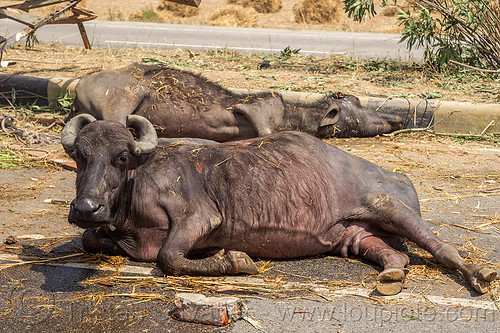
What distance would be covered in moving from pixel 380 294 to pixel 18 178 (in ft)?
15.3

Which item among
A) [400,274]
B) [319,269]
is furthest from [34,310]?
[400,274]

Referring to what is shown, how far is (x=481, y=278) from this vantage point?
472 cm

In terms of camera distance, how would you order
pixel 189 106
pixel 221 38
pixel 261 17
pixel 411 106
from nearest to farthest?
1. pixel 189 106
2. pixel 411 106
3. pixel 221 38
4. pixel 261 17

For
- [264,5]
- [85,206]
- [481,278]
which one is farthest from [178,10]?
[481,278]

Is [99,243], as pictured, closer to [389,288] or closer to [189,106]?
[389,288]

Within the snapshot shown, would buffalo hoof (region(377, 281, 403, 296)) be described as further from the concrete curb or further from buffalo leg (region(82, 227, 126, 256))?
the concrete curb

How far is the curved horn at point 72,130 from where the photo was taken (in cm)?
502

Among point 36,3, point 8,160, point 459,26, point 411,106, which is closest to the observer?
point 8,160

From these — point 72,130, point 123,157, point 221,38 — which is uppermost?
point 72,130

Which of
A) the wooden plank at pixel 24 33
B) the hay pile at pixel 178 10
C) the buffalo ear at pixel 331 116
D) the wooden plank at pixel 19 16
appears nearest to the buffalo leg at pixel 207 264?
the buffalo ear at pixel 331 116

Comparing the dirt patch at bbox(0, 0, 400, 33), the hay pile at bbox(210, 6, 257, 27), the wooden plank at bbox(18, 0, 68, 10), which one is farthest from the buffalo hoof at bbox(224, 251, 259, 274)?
the hay pile at bbox(210, 6, 257, 27)

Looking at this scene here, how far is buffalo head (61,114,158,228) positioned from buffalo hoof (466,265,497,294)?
99.2 inches

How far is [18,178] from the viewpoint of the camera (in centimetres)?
771

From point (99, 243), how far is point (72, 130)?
94 cm
